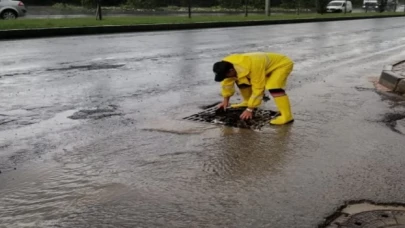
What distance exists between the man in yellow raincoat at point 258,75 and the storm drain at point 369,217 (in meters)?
2.00

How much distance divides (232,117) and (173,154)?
1349 mm

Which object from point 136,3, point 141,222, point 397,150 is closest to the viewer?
point 141,222

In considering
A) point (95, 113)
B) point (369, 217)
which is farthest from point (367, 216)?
point (95, 113)

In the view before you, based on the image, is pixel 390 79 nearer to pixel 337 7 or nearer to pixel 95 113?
pixel 95 113

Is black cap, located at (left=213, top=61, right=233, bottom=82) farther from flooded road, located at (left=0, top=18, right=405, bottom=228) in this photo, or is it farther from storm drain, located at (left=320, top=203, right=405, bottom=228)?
storm drain, located at (left=320, top=203, right=405, bottom=228)

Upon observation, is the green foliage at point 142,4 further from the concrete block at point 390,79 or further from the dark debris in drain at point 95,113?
the dark debris in drain at point 95,113

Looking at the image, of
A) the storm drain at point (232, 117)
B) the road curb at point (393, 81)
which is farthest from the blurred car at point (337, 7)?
the storm drain at point (232, 117)

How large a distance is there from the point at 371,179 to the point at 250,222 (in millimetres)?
1242

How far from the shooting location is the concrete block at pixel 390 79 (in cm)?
741

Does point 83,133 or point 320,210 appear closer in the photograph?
point 320,210

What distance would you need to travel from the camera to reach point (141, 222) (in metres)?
2.96

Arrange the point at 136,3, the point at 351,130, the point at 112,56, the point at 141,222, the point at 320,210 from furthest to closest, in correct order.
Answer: the point at 136,3 < the point at 112,56 < the point at 351,130 < the point at 320,210 < the point at 141,222

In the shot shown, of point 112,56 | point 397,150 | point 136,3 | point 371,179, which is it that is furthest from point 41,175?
point 136,3

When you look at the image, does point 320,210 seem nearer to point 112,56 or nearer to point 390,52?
point 112,56
